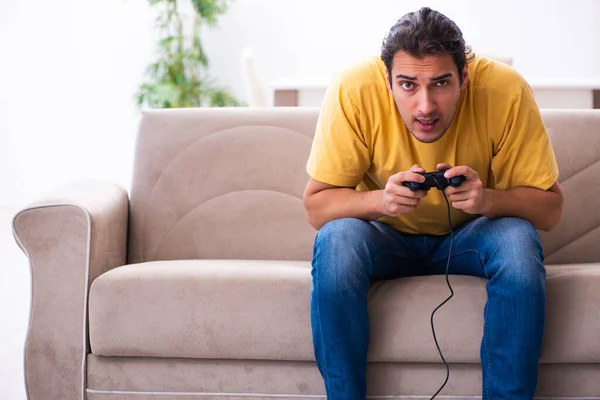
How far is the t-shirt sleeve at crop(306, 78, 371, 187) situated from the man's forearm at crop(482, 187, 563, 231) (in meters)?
0.30

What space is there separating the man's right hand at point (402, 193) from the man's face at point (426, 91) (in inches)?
4.5

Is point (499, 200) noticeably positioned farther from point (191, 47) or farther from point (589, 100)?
point (191, 47)

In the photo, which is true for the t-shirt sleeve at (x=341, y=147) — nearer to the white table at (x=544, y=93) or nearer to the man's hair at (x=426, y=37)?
the man's hair at (x=426, y=37)

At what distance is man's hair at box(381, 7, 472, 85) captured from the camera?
1.55m

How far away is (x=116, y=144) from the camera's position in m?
5.50

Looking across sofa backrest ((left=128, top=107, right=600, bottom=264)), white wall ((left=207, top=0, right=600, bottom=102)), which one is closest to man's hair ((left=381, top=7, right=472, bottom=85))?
sofa backrest ((left=128, top=107, right=600, bottom=264))

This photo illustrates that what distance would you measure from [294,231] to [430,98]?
69 cm

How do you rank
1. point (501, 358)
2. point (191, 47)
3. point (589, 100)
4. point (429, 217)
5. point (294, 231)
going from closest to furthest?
point (501, 358), point (429, 217), point (294, 231), point (589, 100), point (191, 47)

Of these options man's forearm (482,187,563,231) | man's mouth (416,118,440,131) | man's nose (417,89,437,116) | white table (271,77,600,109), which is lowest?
man's forearm (482,187,563,231)

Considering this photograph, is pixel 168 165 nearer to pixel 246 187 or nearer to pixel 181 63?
pixel 246 187

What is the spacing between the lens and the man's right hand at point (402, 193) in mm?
1525

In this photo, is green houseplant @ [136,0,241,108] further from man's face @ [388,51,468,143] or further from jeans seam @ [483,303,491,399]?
jeans seam @ [483,303,491,399]

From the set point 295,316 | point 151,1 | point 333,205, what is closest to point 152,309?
point 295,316

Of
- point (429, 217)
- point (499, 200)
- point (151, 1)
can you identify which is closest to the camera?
point (499, 200)
